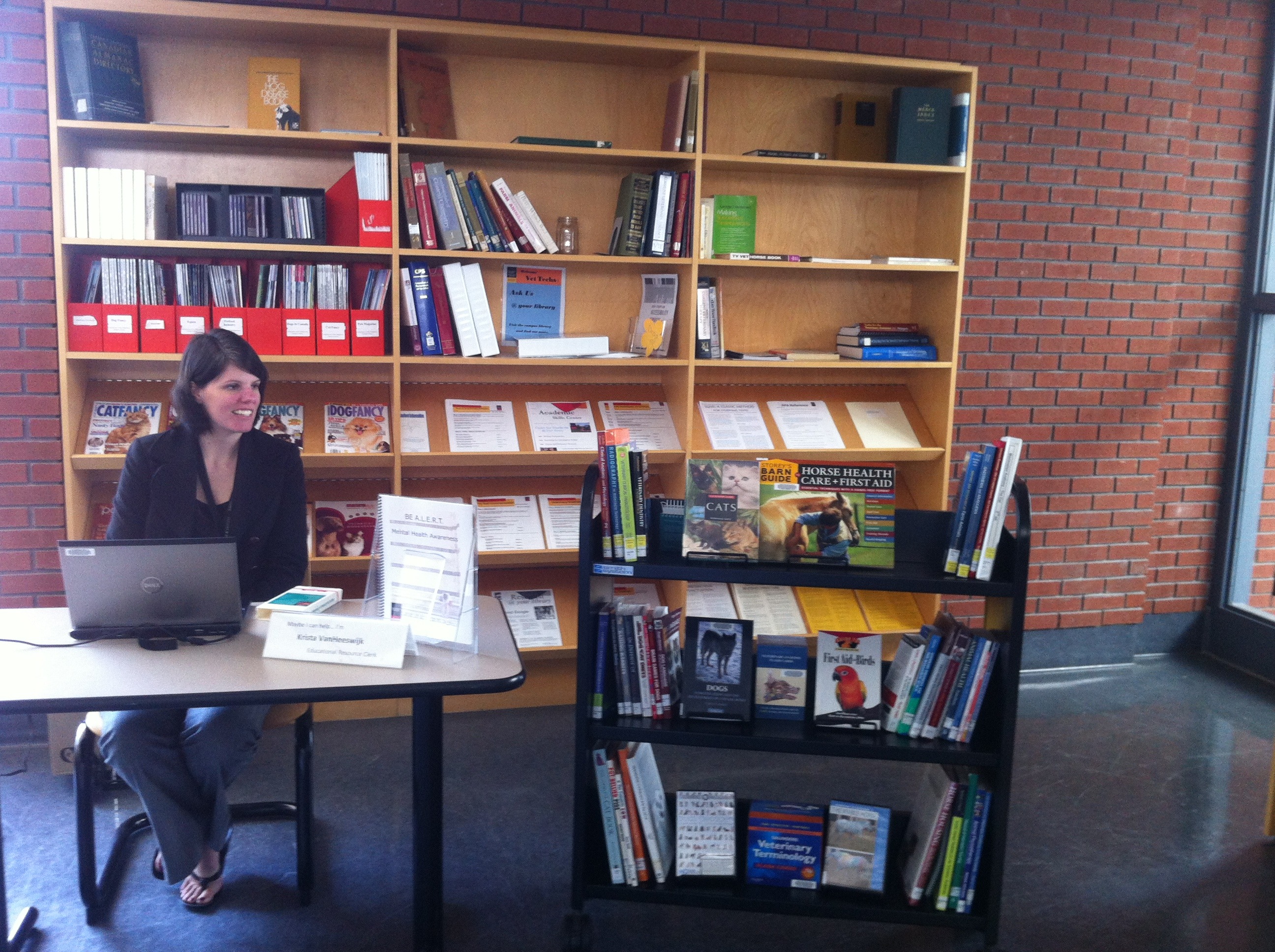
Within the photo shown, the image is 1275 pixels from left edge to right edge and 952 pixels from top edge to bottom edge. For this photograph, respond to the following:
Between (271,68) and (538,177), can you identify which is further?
(538,177)

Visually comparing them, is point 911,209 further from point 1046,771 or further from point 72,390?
point 72,390

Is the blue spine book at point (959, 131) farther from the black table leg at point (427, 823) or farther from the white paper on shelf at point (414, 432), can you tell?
the black table leg at point (427, 823)

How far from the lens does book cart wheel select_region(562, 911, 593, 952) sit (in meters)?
2.56

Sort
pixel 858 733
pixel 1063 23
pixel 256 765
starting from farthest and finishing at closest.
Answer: pixel 1063 23 → pixel 256 765 → pixel 858 733

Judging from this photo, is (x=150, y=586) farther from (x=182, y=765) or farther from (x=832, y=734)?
(x=832, y=734)

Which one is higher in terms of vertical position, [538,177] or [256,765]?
[538,177]

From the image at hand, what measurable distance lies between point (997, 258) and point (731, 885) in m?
2.95

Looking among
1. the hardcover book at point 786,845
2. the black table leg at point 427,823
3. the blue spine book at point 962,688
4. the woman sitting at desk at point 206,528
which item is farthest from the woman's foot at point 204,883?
the blue spine book at point 962,688

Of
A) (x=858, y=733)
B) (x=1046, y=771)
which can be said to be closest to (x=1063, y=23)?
(x=1046, y=771)

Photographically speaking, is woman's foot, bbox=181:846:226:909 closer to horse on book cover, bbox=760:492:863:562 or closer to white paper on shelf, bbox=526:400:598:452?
horse on book cover, bbox=760:492:863:562

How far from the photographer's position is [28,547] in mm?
3635

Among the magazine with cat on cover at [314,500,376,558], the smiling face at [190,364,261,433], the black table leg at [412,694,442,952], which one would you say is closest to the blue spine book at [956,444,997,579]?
the black table leg at [412,694,442,952]

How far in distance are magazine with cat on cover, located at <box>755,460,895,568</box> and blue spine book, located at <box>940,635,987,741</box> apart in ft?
0.92

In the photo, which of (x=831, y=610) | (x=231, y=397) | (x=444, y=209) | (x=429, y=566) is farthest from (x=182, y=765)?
(x=831, y=610)
